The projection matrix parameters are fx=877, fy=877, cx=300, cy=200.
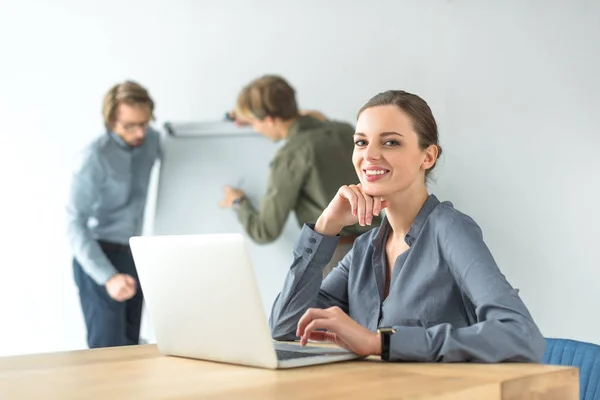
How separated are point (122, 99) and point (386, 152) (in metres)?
2.76

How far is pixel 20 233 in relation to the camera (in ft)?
16.4

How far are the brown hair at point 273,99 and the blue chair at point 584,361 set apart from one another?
2360mm

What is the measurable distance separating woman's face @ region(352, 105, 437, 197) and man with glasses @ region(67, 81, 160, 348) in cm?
252

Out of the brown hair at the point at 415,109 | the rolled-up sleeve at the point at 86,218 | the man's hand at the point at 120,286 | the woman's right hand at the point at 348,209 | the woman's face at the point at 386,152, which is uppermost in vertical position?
the brown hair at the point at 415,109

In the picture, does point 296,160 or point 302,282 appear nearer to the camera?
point 302,282

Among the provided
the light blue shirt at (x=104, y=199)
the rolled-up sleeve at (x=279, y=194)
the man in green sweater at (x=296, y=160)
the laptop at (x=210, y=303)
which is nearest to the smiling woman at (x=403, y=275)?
the laptop at (x=210, y=303)

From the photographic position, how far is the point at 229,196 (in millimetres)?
4527

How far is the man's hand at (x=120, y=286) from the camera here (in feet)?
13.2

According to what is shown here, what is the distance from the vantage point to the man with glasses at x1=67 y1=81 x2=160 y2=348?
4.17 m

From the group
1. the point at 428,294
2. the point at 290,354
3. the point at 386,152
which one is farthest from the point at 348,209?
the point at 290,354

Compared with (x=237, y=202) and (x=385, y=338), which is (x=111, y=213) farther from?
(x=385, y=338)

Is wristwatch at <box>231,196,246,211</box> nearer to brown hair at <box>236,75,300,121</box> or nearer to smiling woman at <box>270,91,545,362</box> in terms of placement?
brown hair at <box>236,75,300,121</box>

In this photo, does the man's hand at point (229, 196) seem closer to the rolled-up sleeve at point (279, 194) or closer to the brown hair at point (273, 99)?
the rolled-up sleeve at point (279, 194)

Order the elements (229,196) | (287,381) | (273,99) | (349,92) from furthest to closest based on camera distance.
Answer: (229,196)
(349,92)
(273,99)
(287,381)
